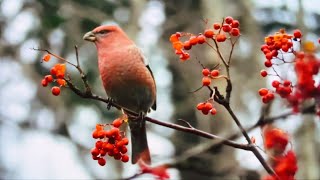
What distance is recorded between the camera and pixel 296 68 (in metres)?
1.63

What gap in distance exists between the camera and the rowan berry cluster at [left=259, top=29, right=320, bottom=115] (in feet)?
4.83

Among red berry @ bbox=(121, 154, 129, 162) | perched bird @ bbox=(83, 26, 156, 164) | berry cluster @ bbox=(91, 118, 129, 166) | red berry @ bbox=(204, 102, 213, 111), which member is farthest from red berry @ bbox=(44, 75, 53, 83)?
perched bird @ bbox=(83, 26, 156, 164)

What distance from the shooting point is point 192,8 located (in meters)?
7.31

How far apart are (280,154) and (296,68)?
0.29 meters

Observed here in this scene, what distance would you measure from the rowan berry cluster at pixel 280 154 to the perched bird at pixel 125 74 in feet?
5.06

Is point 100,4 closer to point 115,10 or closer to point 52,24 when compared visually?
point 115,10

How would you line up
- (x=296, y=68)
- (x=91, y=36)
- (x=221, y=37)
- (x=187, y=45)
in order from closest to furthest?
(x=296, y=68) → (x=221, y=37) → (x=187, y=45) → (x=91, y=36)

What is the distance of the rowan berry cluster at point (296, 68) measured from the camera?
4.83 feet

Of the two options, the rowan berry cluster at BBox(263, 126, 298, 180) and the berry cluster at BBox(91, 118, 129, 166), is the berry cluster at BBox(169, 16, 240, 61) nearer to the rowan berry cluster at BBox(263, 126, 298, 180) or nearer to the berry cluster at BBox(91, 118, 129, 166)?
the berry cluster at BBox(91, 118, 129, 166)

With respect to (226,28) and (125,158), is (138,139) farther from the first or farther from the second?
(226,28)

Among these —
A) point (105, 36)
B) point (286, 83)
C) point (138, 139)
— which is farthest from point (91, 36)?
point (286, 83)

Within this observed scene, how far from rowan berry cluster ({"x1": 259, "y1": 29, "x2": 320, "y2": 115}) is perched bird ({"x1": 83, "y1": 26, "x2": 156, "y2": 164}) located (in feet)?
4.42

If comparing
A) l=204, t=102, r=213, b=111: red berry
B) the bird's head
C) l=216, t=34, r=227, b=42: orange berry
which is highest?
l=216, t=34, r=227, b=42: orange berry

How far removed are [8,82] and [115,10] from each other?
1772 millimetres
